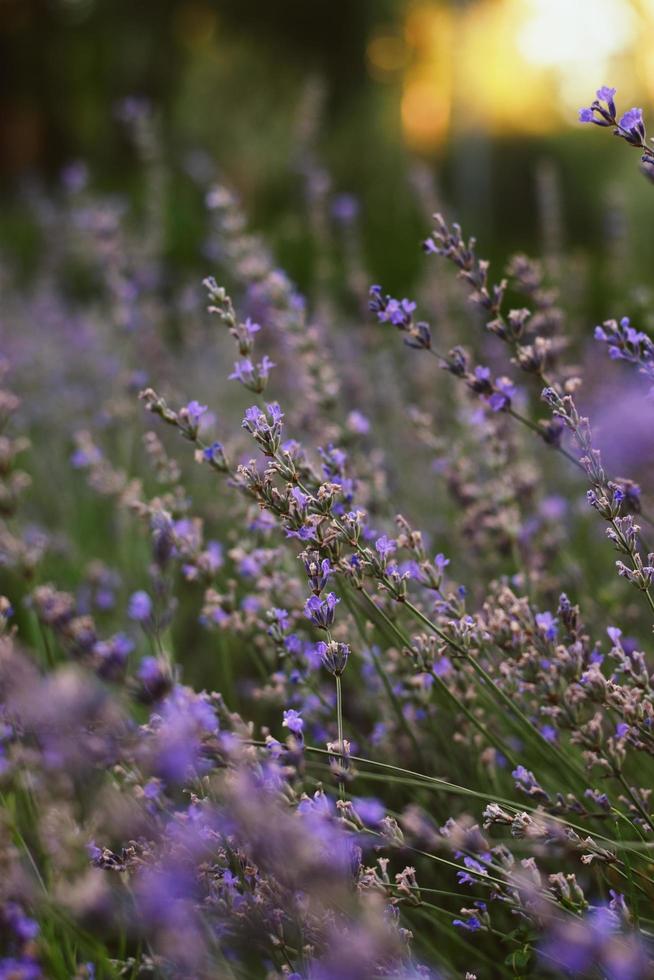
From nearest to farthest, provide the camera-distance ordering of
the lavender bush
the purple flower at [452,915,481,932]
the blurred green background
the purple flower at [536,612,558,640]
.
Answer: the lavender bush
the purple flower at [452,915,481,932]
the purple flower at [536,612,558,640]
the blurred green background

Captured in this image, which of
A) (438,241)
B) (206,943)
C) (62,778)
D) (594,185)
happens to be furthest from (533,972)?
(594,185)

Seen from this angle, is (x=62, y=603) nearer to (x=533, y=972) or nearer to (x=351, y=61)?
(x=533, y=972)

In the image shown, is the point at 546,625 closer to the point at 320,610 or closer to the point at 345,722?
the point at 320,610

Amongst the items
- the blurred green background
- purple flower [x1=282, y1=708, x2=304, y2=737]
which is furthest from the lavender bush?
the blurred green background

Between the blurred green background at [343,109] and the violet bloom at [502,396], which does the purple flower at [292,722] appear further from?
the blurred green background at [343,109]

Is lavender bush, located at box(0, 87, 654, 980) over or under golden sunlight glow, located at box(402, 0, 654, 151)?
under

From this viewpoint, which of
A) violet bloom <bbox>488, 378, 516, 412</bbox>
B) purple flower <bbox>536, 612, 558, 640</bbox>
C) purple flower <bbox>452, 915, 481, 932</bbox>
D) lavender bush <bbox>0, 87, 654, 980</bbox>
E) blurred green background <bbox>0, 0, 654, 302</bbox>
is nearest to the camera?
lavender bush <bbox>0, 87, 654, 980</bbox>

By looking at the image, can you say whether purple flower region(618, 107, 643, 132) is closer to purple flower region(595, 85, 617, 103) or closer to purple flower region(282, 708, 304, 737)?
purple flower region(595, 85, 617, 103)

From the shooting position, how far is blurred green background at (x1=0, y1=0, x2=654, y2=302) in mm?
7457

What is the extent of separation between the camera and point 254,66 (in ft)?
39.7

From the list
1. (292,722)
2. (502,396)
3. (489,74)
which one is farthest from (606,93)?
(489,74)

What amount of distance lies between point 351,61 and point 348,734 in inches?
520

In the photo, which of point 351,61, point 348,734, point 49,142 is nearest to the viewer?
point 348,734

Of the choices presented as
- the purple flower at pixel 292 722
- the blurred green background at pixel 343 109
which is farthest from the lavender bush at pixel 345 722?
the blurred green background at pixel 343 109
